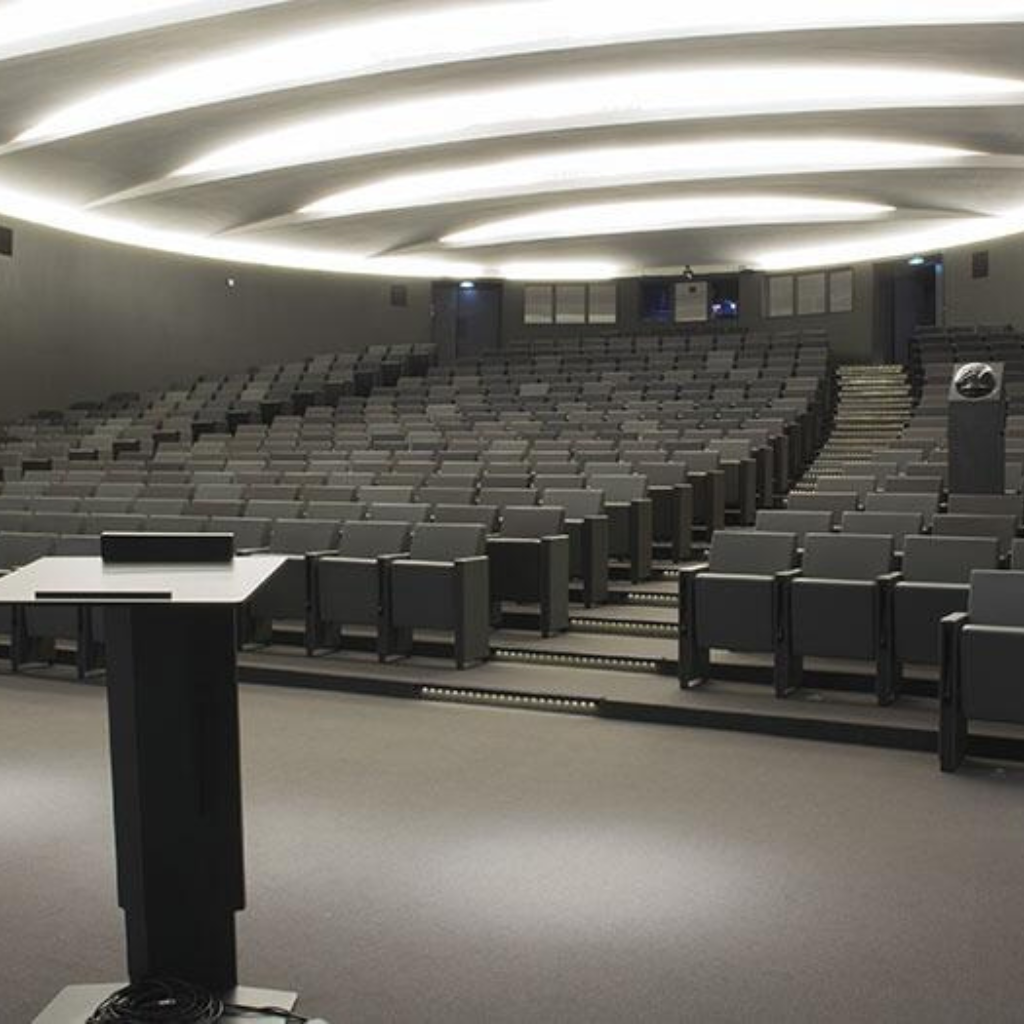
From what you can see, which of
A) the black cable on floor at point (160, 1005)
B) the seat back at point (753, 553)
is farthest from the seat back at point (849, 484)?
the black cable on floor at point (160, 1005)

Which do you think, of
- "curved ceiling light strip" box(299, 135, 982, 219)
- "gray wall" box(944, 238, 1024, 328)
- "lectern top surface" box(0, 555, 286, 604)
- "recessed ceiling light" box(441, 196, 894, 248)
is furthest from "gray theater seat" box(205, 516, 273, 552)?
"gray wall" box(944, 238, 1024, 328)

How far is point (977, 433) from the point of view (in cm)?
606

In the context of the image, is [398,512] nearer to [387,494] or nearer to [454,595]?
[387,494]

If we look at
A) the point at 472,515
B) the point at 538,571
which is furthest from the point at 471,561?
the point at 472,515

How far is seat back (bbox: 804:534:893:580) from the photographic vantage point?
15.5ft

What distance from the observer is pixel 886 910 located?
268 cm

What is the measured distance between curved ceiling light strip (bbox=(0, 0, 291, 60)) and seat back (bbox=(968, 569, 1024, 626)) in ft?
18.7

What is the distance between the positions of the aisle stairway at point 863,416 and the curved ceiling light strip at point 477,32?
3.08 meters

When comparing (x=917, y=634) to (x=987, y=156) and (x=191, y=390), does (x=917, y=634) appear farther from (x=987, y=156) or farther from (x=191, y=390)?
(x=191, y=390)

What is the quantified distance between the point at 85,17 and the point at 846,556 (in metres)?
6.20

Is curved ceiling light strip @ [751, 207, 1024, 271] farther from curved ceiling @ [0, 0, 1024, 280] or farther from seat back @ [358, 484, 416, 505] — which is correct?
seat back @ [358, 484, 416, 505]

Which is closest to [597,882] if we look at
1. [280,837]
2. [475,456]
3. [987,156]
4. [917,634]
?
[280,837]

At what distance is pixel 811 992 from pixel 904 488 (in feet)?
15.2

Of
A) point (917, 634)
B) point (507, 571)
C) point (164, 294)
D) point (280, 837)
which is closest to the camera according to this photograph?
point (280, 837)
